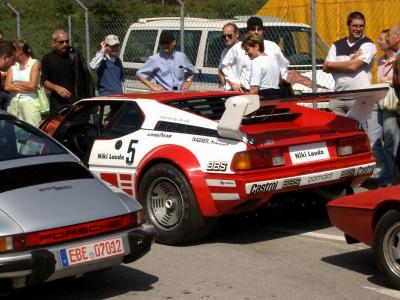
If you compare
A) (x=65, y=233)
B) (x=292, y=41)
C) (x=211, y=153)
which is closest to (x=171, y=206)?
(x=211, y=153)

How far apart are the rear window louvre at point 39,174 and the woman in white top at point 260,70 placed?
3.08m

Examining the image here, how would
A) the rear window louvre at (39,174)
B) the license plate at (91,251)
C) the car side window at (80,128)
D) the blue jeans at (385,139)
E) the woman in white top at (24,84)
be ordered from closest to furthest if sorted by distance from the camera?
the license plate at (91,251) < the rear window louvre at (39,174) < the car side window at (80,128) < the blue jeans at (385,139) < the woman in white top at (24,84)

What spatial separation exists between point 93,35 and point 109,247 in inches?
441

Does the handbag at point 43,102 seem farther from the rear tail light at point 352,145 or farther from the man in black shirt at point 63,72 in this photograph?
the rear tail light at point 352,145

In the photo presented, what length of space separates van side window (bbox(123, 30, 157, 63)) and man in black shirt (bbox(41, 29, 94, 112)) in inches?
108

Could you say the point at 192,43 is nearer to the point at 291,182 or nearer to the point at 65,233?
the point at 291,182

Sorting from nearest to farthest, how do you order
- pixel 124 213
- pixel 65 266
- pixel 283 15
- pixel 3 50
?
A: 1. pixel 65 266
2. pixel 124 213
3. pixel 3 50
4. pixel 283 15

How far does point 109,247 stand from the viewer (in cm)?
553

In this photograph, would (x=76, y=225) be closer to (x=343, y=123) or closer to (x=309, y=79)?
(x=343, y=123)

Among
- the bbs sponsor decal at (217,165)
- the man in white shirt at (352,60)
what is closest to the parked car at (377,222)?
the bbs sponsor decal at (217,165)

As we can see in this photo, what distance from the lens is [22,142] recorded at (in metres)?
6.33

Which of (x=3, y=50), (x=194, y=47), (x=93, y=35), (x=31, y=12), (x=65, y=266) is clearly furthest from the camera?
(x=31, y=12)

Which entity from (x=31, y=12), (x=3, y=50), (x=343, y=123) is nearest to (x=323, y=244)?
(x=343, y=123)

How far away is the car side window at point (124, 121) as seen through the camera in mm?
7809
